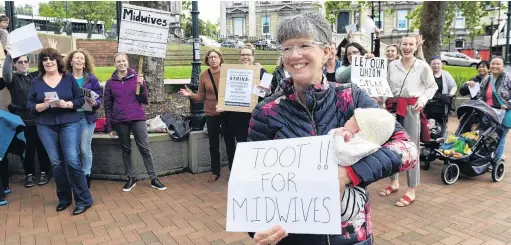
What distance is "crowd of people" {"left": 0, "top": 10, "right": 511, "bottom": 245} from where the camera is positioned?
161cm

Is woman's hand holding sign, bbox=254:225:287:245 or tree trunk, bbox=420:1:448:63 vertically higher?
tree trunk, bbox=420:1:448:63

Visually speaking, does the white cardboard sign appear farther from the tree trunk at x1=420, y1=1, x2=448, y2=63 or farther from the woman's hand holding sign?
the tree trunk at x1=420, y1=1, x2=448, y2=63

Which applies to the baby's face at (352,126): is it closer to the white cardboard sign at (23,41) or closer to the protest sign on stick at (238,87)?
the protest sign on stick at (238,87)

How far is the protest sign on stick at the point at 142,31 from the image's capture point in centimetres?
575

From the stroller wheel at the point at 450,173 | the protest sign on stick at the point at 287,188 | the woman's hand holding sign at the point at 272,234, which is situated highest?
the protest sign on stick at the point at 287,188

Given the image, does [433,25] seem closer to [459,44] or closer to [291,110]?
[291,110]

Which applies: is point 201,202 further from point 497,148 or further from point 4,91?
point 497,148

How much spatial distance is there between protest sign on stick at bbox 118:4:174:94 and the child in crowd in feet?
14.8

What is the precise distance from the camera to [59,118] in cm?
496

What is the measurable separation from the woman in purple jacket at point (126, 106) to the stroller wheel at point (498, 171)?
5.00 metres

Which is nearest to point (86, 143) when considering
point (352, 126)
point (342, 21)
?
point (352, 126)

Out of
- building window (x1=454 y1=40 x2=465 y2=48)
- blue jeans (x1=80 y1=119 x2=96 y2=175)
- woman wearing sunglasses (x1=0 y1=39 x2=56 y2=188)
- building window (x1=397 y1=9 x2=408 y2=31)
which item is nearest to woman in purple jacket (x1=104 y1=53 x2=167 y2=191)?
blue jeans (x1=80 y1=119 x2=96 y2=175)

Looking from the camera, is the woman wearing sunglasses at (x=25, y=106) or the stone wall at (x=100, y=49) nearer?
the woman wearing sunglasses at (x=25, y=106)

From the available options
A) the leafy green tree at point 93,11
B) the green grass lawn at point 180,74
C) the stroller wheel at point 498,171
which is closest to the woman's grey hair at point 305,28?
the stroller wheel at point 498,171
